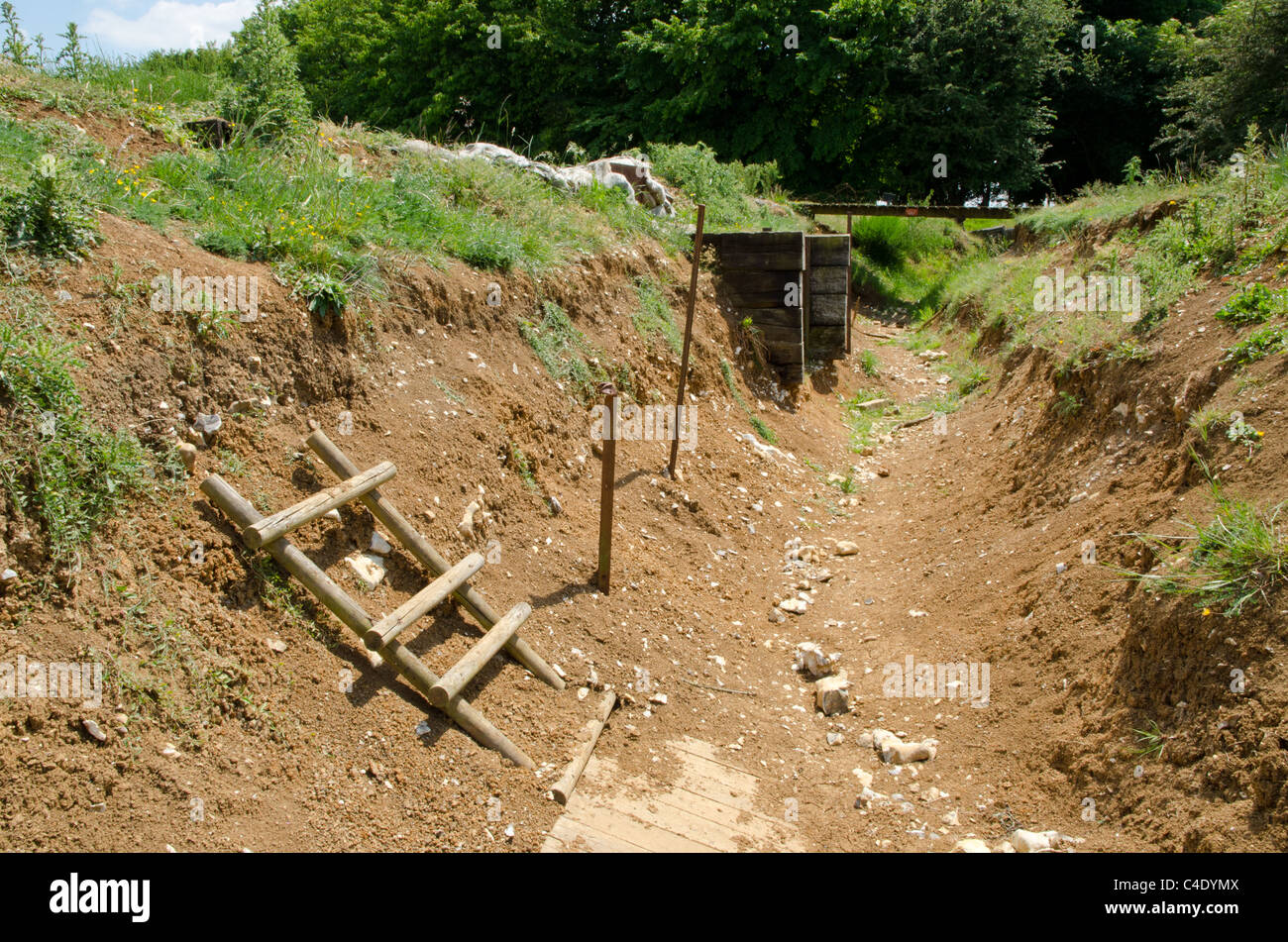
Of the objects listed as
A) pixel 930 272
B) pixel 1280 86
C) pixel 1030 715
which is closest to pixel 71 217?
pixel 1030 715

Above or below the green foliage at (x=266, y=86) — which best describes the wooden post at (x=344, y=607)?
below

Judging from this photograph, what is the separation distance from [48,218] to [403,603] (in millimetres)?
2595

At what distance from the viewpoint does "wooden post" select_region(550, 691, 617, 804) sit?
12.1 feet

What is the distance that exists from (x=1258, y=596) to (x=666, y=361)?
505 centimetres

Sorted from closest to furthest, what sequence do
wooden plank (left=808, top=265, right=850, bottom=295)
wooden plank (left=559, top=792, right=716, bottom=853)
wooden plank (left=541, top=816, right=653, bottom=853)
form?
wooden plank (left=541, top=816, right=653, bottom=853), wooden plank (left=559, top=792, right=716, bottom=853), wooden plank (left=808, top=265, right=850, bottom=295)

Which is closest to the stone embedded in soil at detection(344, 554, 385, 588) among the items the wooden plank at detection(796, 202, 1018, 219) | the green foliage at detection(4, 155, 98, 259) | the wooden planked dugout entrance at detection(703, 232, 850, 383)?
the green foliage at detection(4, 155, 98, 259)

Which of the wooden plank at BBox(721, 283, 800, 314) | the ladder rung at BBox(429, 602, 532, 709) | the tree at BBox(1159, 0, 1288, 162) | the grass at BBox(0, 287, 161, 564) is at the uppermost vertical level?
the tree at BBox(1159, 0, 1288, 162)

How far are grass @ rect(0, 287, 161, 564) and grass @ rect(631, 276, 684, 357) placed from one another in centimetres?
475

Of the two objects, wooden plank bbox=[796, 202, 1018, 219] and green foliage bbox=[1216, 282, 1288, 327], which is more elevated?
wooden plank bbox=[796, 202, 1018, 219]

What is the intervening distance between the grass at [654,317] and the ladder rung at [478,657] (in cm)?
379

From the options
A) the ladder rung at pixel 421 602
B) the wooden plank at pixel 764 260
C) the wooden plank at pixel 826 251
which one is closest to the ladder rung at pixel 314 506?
the ladder rung at pixel 421 602

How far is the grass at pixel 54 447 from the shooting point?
10.3 feet

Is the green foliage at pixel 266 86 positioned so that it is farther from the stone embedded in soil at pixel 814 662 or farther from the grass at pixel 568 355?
the stone embedded in soil at pixel 814 662

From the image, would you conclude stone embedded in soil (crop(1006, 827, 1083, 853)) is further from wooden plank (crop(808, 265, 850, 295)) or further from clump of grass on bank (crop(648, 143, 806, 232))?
clump of grass on bank (crop(648, 143, 806, 232))
